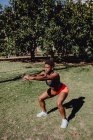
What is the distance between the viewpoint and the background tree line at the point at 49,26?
2909 centimetres

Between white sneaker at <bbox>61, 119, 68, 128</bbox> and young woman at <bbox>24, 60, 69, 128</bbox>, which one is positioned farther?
white sneaker at <bbox>61, 119, 68, 128</bbox>

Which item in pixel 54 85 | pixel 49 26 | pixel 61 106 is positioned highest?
pixel 49 26

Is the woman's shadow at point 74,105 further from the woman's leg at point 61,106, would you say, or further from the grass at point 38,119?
the woman's leg at point 61,106

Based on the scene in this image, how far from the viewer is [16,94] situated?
13.1 meters

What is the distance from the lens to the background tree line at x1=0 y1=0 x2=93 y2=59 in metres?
29.1

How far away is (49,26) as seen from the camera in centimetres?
2920

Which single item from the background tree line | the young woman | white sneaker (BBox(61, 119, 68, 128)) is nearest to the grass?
white sneaker (BBox(61, 119, 68, 128))

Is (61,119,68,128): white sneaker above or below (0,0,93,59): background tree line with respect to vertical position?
below

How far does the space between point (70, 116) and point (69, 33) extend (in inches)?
831

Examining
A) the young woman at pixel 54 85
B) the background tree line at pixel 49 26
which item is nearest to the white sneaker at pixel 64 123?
the young woman at pixel 54 85

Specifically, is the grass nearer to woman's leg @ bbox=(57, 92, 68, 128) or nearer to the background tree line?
woman's leg @ bbox=(57, 92, 68, 128)

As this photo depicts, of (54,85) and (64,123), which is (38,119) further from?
(54,85)

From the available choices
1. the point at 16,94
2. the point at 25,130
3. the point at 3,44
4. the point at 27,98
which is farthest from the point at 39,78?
the point at 3,44

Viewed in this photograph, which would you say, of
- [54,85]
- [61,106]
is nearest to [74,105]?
[61,106]
